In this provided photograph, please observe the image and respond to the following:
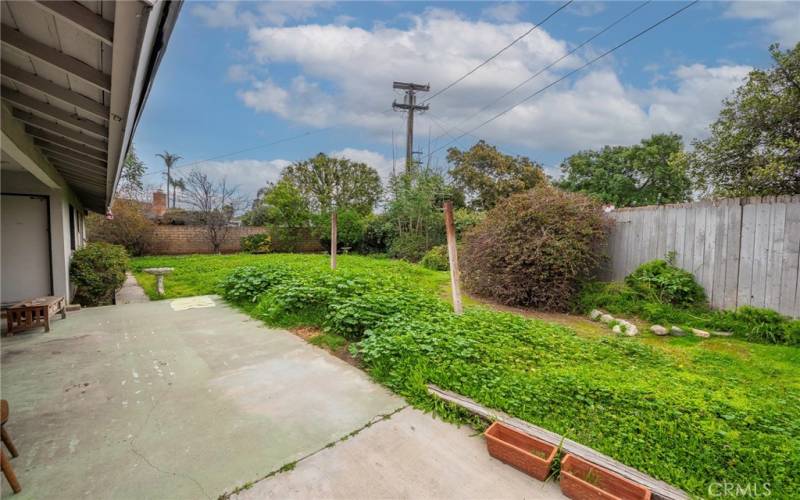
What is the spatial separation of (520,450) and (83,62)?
3.09 meters

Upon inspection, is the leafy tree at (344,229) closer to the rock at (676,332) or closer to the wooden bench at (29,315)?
the wooden bench at (29,315)

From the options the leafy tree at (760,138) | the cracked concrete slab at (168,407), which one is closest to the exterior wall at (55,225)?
the cracked concrete slab at (168,407)

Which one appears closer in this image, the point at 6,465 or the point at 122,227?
the point at 6,465

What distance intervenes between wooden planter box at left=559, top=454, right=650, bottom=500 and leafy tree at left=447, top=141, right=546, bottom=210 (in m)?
16.2

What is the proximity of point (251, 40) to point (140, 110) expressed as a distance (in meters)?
5.68

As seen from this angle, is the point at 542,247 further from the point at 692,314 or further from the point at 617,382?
the point at 617,382

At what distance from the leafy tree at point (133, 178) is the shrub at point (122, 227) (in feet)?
9.84

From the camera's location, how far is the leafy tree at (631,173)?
1537 cm

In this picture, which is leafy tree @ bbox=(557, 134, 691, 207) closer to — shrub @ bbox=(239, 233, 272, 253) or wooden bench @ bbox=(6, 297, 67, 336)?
shrub @ bbox=(239, 233, 272, 253)

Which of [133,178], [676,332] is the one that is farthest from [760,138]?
[133,178]

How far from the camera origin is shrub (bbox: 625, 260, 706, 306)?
4680mm

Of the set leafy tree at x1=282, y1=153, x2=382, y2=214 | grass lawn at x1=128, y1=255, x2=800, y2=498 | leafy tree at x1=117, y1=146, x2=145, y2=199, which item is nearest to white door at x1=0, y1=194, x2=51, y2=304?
grass lawn at x1=128, y1=255, x2=800, y2=498

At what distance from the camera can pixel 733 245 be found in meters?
4.41

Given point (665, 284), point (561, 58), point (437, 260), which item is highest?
point (561, 58)
